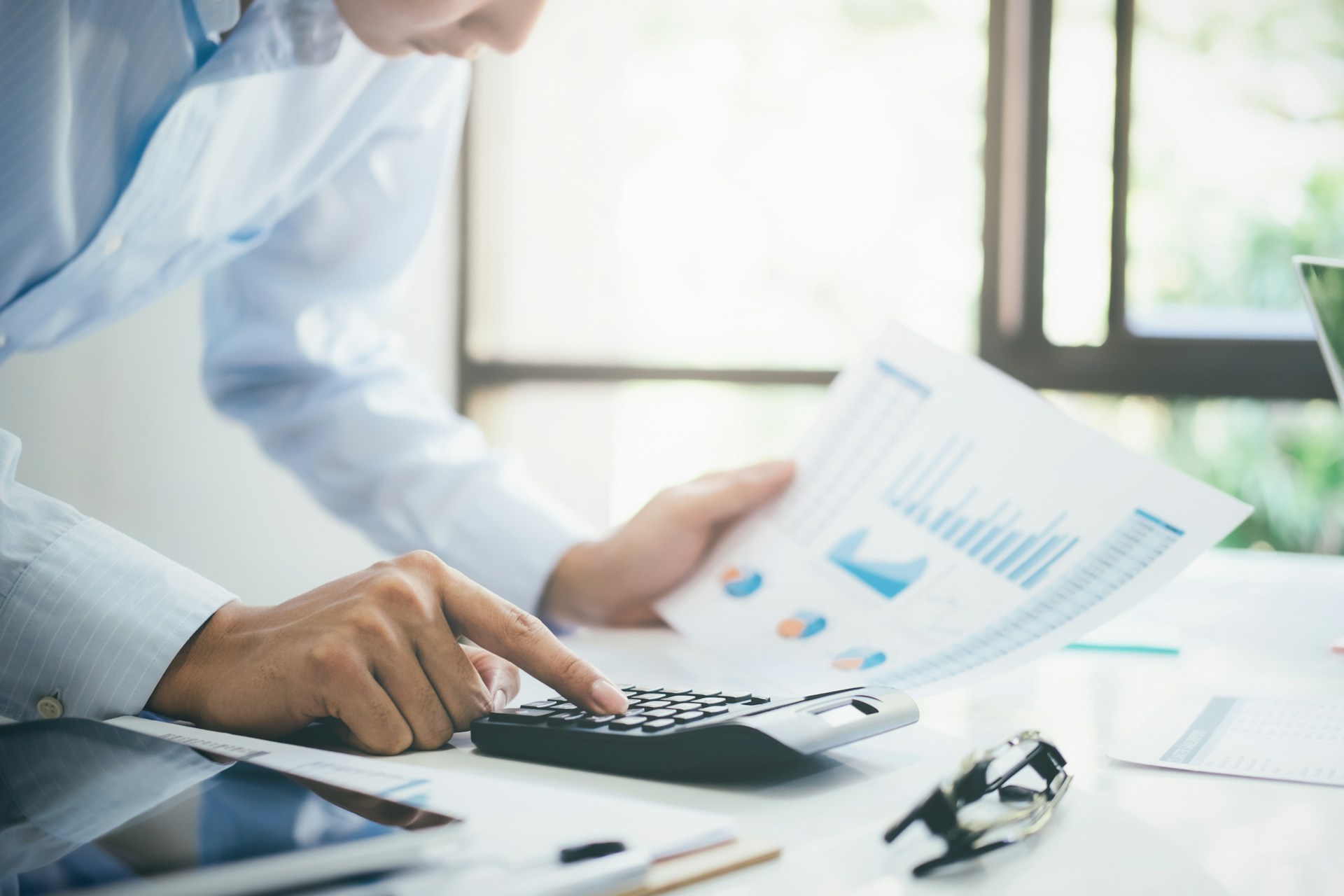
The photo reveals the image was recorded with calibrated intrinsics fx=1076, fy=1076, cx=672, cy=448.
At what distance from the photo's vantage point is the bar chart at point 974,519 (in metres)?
0.65

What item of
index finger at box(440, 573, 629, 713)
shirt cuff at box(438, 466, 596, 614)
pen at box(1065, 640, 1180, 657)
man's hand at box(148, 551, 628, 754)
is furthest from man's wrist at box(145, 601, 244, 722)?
pen at box(1065, 640, 1180, 657)

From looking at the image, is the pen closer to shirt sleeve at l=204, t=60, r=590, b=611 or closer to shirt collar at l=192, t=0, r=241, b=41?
shirt sleeve at l=204, t=60, r=590, b=611

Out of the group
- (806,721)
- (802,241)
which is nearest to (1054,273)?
(802,241)

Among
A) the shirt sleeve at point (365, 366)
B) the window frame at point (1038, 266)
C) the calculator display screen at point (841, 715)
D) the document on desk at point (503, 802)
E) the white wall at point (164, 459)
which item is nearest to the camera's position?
the document on desk at point (503, 802)

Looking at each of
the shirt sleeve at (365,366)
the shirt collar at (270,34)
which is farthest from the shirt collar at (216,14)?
the shirt sleeve at (365,366)

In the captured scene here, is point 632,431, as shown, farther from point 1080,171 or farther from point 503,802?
point 503,802

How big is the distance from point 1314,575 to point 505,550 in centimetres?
77

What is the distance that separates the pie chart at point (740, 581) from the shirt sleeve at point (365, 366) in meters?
0.22

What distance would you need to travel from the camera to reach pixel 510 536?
0.94 metres

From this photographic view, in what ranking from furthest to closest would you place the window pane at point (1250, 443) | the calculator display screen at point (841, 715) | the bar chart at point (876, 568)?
1. the window pane at point (1250, 443)
2. the bar chart at point (876, 568)
3. the calculator display screen at point (841, 715)

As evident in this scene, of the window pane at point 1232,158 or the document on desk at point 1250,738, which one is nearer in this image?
the document on desk at point 1250,738

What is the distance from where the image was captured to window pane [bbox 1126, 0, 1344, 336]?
184cm

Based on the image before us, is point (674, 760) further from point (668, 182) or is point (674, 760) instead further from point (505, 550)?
point (668, 182)

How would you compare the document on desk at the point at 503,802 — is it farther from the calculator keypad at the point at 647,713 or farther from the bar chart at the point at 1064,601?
the bar chart at the point at 1064,601
